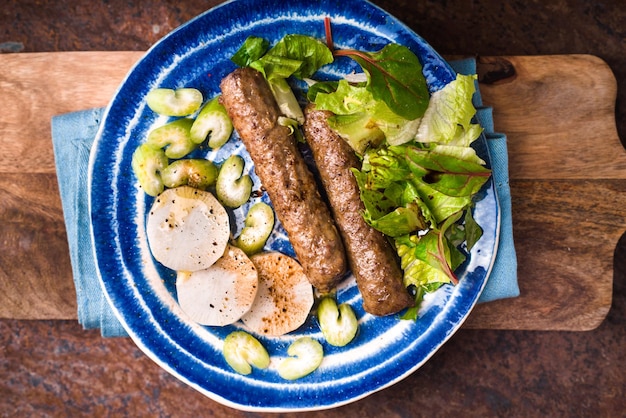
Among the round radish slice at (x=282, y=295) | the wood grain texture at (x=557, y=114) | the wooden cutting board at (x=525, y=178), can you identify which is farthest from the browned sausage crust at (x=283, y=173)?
the wood grain texture at (x=557, y=114)

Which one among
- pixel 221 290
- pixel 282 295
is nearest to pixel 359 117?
pixel 282 295

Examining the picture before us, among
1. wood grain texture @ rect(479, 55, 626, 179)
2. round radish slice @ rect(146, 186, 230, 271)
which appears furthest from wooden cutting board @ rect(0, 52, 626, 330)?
round radish slice @ rect(146, 186, 230, 271)

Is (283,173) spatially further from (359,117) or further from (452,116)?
(452,116)

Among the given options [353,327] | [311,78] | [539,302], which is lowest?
[539,302]

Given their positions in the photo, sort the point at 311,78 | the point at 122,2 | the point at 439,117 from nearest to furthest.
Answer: the point at 439,117 → the point at 311,78 → the point at 122,2

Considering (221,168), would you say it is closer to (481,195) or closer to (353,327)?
(353,327)

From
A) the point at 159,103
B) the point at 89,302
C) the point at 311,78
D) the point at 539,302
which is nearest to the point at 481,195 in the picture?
the point at 539,302

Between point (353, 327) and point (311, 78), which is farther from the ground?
point (311, 78)
